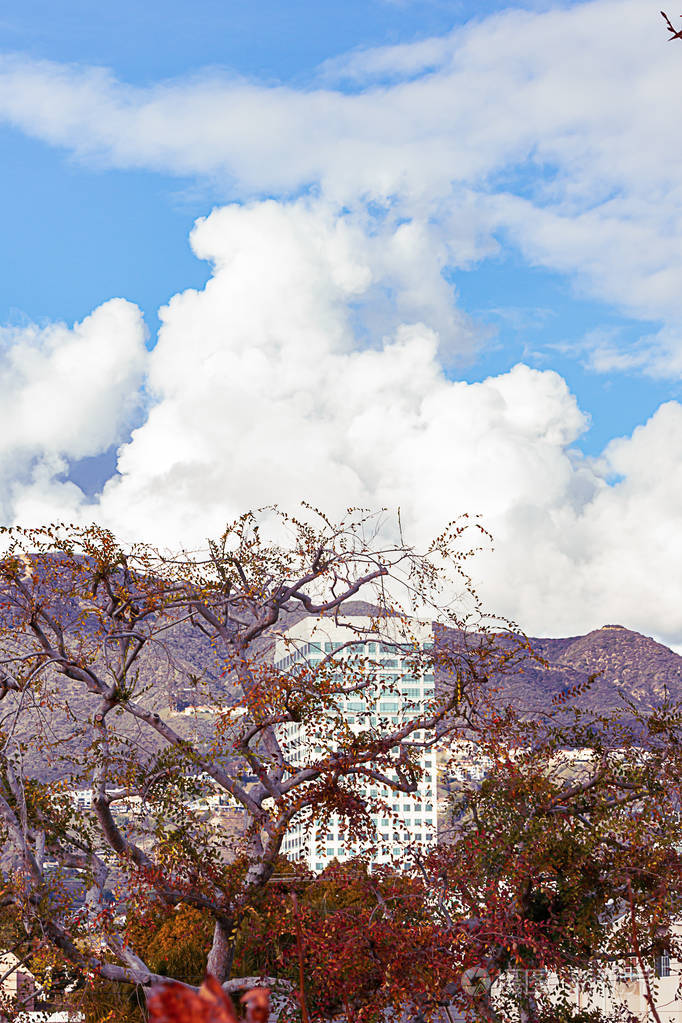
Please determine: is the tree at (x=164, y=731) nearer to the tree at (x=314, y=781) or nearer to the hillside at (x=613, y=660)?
the tree at (x=314, y=781)

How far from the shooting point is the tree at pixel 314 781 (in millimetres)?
10789

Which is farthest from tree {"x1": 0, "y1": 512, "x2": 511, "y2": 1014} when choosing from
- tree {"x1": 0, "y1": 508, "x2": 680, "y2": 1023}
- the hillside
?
the hillside

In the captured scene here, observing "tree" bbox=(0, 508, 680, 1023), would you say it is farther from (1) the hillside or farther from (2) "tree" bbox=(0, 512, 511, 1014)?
(1) the hillside

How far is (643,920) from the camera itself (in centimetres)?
1178

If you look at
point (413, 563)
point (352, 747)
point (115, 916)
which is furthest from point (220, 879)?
point (413, 563)

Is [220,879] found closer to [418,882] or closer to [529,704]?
[418,882]

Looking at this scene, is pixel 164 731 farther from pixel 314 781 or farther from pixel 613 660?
pixel 613 660

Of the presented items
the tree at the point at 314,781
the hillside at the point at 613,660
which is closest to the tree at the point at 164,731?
the tree at the point at 314,781

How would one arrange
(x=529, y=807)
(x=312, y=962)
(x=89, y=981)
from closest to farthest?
(x=89, y=981) < (x=312, y=962) < (x=529, y=807)

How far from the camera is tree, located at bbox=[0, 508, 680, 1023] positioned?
35.4 feet

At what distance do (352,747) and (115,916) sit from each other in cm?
310

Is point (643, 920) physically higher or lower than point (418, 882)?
lower

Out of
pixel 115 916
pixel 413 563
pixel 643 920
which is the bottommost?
pixel 643 920

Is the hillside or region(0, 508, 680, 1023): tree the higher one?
the hillside
